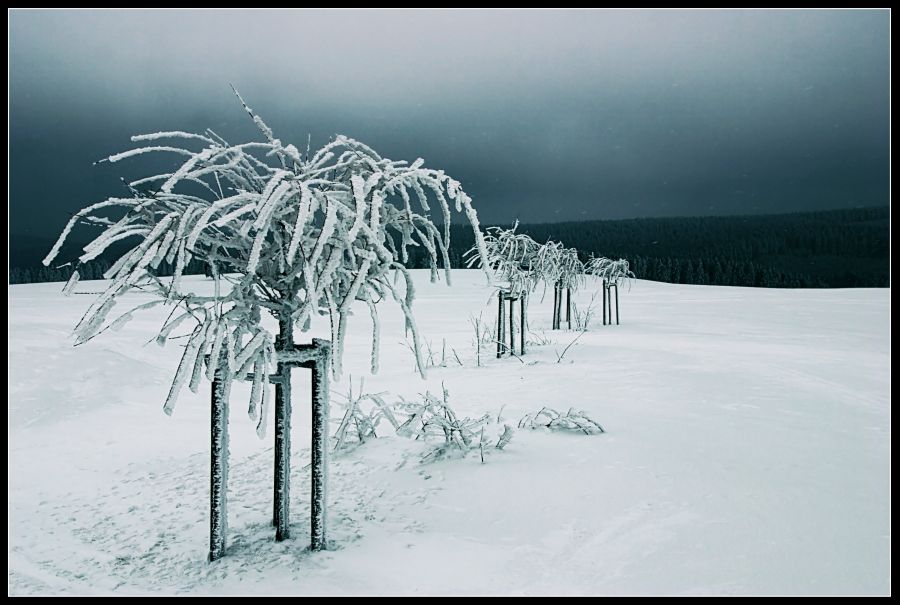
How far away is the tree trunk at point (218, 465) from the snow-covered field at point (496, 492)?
0.46 feet

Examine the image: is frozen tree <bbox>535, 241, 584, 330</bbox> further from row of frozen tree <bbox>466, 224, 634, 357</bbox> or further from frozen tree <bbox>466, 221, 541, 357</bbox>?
frozen tree <bbox>466, 221, 541, 357</bbox>

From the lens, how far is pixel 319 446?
9.96 ft

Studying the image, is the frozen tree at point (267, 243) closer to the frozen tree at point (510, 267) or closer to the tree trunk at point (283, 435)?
the tree trunk at point (283, 435)

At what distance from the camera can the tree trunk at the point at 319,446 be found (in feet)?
9.90

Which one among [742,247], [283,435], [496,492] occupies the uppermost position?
[742,247]

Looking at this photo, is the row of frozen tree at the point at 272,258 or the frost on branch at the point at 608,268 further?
the frost on branch at the point at 608,268

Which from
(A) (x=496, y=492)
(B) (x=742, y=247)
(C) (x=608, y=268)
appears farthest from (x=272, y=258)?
(B) (x=742, y=247)

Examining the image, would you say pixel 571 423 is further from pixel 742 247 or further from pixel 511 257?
pixel 742 247

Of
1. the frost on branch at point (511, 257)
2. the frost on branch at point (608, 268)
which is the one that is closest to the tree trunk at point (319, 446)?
the frost on branch at point (511, 257)

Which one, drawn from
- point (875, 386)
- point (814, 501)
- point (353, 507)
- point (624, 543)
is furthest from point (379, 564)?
point (875, 386)

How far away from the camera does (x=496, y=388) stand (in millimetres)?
7668

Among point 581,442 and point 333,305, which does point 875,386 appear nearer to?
point 581,442

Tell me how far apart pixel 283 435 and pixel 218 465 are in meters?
0.35

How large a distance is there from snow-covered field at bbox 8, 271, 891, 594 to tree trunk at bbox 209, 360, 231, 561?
0.46 feet
